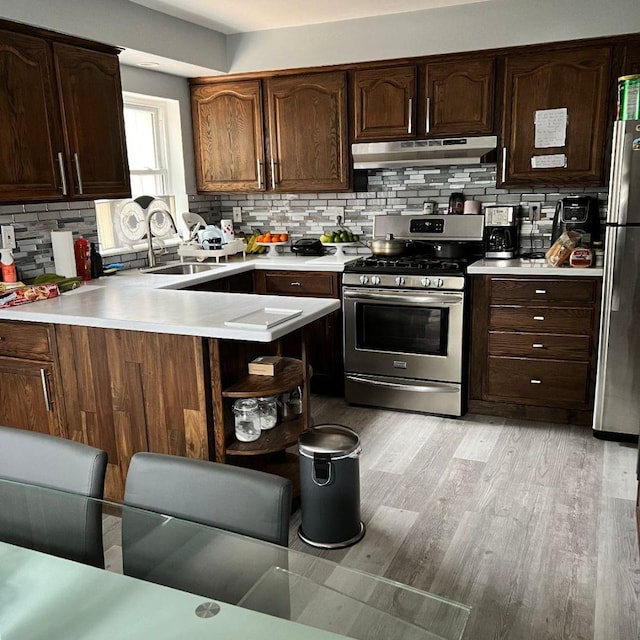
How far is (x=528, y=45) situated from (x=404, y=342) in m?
1.95

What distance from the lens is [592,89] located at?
3.72 meters

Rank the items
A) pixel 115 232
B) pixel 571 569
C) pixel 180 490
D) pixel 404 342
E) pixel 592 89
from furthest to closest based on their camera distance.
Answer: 1. pixel 115 232
2. pixel 404 342
3. pixel 592 89
4. pixel 571 569
5. pixel 180 490

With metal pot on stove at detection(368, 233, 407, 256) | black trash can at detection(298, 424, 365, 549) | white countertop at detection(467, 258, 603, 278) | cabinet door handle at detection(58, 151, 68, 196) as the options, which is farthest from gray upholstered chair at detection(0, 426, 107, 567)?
metal pot on stove at detection(368, 233, 407, 256)

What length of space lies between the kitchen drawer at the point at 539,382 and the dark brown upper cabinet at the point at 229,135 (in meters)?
2.16

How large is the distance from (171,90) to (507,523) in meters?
3.65

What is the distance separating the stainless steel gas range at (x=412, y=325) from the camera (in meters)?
3.88

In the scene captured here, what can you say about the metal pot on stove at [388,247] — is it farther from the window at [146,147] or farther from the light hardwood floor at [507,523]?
the window at [146,147]

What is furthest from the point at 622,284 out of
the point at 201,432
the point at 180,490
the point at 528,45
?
the point at 180,490

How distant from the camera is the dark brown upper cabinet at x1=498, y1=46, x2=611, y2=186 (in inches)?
147

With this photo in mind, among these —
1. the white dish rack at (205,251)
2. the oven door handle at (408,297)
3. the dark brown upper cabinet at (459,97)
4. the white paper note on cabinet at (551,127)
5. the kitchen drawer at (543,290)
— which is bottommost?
the oven door handle at (408,297)

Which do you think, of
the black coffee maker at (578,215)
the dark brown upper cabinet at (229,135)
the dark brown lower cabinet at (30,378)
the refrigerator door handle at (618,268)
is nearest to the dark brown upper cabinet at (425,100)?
the black coffee maker at (578,215)

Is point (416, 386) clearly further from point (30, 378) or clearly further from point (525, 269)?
point (30, 378)

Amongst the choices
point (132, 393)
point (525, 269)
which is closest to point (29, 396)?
point (132, 393)

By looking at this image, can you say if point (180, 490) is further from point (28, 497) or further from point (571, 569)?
point (571, 569)
